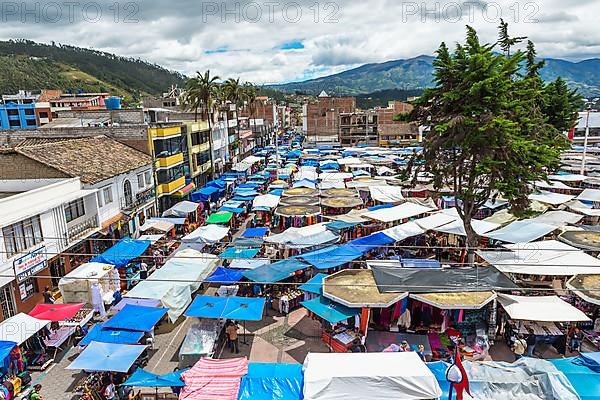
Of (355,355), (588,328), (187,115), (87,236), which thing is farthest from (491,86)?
(187,115)

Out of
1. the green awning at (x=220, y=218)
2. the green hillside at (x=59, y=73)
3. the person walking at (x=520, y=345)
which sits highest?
the green hillside at (x=59, y=73)

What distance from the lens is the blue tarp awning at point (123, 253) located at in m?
19.7

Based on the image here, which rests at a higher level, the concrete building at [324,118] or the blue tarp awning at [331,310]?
the concrete building at [324,118]

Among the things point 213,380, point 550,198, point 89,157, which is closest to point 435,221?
point 550,198

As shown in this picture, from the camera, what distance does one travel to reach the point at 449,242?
24.8 metres

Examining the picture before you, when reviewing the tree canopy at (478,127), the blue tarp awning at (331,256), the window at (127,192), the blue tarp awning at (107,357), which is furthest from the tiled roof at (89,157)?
the tree canopy at (478,127)

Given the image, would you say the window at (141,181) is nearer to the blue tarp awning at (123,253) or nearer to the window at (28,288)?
the blue tarp awning at (123,253)

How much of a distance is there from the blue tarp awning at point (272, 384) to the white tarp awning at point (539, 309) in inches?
296

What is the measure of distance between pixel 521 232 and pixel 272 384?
616 inches

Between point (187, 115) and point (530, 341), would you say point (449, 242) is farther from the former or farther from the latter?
point (187, 115)

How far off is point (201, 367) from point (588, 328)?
1326 cm

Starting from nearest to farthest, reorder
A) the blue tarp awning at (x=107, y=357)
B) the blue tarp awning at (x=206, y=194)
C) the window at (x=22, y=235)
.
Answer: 1. the blue tarp awning at (x=107, y=357)
2. the window at (x=22, y=235)
3. the blue tarp awning at (x=206, y=194)

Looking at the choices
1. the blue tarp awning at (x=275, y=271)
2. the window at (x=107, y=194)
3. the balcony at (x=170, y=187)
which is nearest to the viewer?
the blue tarp awning at (x=275, y=271)

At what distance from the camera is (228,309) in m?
14.8
